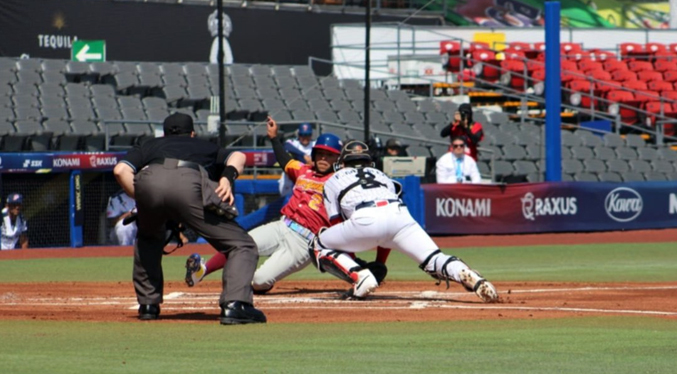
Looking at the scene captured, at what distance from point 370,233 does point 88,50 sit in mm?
19459

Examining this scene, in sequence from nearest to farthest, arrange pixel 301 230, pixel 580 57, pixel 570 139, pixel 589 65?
1. pixel 301 230
2. pixel 570 139
3. pixel 589 65
4. pixel 580 57

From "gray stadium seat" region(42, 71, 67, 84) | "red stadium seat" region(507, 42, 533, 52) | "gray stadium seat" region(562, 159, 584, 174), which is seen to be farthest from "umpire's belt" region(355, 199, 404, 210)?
"red stadium seat" region(507, 42, 533, 52)

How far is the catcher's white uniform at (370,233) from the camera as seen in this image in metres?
9.09

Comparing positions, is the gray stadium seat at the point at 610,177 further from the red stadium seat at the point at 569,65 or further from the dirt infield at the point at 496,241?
the red stadium seat at the point at 569,65

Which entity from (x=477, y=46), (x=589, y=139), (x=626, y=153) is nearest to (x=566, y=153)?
(x=589, y=139)

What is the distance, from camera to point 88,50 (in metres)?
27.2

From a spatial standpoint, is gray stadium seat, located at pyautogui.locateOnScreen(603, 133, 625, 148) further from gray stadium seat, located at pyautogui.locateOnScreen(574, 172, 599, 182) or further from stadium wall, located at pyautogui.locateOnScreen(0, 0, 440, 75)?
stadium wall, located at pyautogui.locateOnScreen(0, 0, 440, 75)

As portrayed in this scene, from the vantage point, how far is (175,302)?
32.4 ft

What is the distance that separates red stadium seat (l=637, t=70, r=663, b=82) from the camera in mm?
32875

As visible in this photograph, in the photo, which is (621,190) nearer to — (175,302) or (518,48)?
(518,48)

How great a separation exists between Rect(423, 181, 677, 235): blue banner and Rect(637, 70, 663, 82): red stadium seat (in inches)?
Result: 421

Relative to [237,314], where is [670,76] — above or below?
above

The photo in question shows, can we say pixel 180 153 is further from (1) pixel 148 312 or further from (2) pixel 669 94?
(2) pixel 669 94

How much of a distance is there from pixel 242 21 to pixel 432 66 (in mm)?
5439
